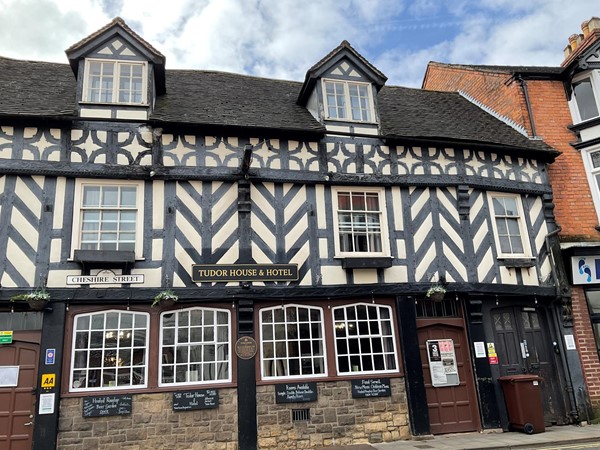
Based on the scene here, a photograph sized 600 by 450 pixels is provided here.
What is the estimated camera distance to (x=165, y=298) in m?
8.30

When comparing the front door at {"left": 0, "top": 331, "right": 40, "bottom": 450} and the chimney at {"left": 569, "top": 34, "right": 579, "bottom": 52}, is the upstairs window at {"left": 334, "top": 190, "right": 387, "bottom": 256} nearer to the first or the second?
the front door at {"left": 0, "top": 331, "right": 40, "bottom": 450}

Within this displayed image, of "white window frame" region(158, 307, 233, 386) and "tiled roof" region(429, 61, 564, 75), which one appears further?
"tiled roof" region(429, 61, 564, 75)

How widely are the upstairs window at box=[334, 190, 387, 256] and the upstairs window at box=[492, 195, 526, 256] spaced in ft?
9.13

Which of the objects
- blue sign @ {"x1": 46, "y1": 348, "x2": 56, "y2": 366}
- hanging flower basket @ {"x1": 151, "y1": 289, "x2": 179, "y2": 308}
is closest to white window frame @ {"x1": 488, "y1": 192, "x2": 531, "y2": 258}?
hanging flower basket @ {"x1": 151, "y1": 289, "x2": 179, "y2": 308}

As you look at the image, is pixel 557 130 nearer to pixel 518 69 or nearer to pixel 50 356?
pixel 518 69

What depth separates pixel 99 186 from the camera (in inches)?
351

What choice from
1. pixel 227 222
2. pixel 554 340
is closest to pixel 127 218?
pixel 227 222

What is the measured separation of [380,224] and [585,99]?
6.61m

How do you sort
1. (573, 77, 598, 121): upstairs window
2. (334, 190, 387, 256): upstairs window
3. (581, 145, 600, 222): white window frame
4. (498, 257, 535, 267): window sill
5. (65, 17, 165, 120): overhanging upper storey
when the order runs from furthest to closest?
(573, 77, 598, 121): upstairs window < (581, 145, 600, 222): white window frame < (498, 257, 535, 267): window sill < (334, 190, 387, 256): upstairs window < (65, 17, 165, 120): overhanging upper storey

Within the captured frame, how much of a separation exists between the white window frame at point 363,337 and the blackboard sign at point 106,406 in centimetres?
384

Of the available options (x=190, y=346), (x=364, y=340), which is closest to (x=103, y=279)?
(x=190, y=346)

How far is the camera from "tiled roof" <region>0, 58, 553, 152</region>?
955 cm

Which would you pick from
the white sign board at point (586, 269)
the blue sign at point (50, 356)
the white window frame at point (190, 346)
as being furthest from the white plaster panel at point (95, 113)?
the white sign board at point (586, 269)

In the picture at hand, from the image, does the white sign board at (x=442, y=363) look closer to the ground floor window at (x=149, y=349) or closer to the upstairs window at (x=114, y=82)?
the ground floor window at (x=149, y=349)
